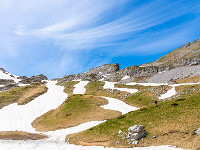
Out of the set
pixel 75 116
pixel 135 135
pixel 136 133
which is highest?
pixel 75 116

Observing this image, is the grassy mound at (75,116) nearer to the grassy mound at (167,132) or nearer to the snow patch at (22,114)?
the snow patch at (22,114)

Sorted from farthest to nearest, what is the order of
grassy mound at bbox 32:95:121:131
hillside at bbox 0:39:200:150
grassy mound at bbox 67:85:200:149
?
1. grassy mound at bbox 32:95:121:131
2. hillside at bbox 0:39:200:150
3. grassy mound at bbox 67:85:200:149

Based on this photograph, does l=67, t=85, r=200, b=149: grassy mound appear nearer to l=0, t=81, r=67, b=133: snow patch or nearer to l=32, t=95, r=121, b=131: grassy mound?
l=32, t=95, r=121, b=131: grassy mound

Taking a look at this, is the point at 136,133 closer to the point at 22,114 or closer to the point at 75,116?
the point at 75,116

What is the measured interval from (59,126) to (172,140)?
3507cm

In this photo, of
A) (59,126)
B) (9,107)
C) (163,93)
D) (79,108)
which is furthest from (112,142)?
(9,107)

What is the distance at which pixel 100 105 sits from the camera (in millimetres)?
61125

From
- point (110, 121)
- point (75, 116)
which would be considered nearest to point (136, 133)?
point (110, 121)

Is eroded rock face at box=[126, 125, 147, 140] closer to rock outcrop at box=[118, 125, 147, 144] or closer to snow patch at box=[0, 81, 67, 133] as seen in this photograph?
rock outcrop at box=[118, 125, 147, 144]

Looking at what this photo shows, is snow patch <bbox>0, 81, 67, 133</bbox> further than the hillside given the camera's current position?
Yes

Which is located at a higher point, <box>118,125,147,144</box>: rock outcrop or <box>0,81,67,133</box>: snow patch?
<box>0,81,67,133</box>: snow patch

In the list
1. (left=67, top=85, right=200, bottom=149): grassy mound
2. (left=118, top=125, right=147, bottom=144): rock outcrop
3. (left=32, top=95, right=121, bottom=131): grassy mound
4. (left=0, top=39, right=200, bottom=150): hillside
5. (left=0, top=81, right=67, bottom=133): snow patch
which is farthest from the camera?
(left=0, top=81, right=67, bottom=133): snow patch

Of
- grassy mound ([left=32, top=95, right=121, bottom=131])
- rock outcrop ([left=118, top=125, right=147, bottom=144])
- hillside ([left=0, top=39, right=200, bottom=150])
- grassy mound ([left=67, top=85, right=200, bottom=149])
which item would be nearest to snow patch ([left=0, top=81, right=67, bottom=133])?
hillside ([left=0, top=39, right=200, bottom=150])

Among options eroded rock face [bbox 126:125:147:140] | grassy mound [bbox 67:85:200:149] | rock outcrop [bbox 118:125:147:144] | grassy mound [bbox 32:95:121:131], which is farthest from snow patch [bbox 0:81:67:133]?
eroded rock face [bbox 126:125:147:140]
